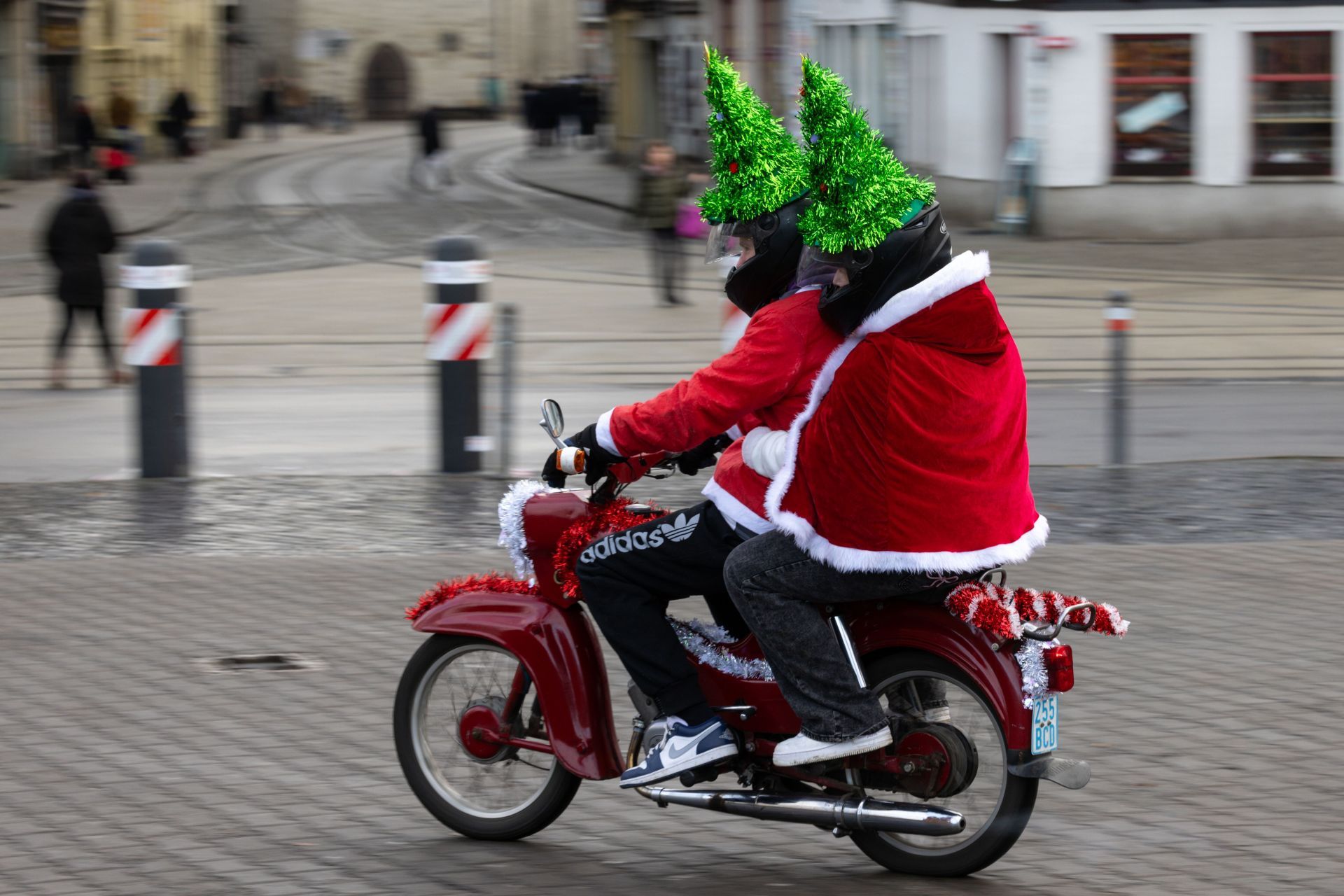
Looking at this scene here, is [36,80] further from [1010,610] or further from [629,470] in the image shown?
[1010,610]

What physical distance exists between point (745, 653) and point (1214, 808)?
4.39 feet

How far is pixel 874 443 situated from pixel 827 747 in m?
0.71

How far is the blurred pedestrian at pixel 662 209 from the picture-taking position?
64.3 ft

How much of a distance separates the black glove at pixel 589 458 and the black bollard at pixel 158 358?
256 inches

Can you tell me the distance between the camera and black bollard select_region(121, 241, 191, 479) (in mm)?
10445

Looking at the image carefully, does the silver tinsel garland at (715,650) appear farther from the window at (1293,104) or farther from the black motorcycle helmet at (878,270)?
the window at (1293,104)

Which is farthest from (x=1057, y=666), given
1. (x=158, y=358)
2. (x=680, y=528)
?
(x=158, y=358)

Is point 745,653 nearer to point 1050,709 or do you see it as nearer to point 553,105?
point 1050,709

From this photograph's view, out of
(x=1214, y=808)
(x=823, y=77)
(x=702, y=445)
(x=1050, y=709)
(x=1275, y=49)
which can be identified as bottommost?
(x=1214, y=808)

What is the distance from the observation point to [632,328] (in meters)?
17.8

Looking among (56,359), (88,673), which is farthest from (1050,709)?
(56,359)

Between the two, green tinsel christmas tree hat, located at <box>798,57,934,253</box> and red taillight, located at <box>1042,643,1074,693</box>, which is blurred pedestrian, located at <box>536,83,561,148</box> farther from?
red taillight, located at <box>1042,643,1074,693</box>

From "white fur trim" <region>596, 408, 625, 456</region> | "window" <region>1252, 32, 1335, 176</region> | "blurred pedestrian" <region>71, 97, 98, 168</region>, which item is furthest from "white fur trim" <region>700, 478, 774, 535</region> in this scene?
"blurred pedestrian" <region>71, 97, 98, 168</region>

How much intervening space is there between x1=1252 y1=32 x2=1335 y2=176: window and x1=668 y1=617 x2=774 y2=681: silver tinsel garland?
23333 millimetres
